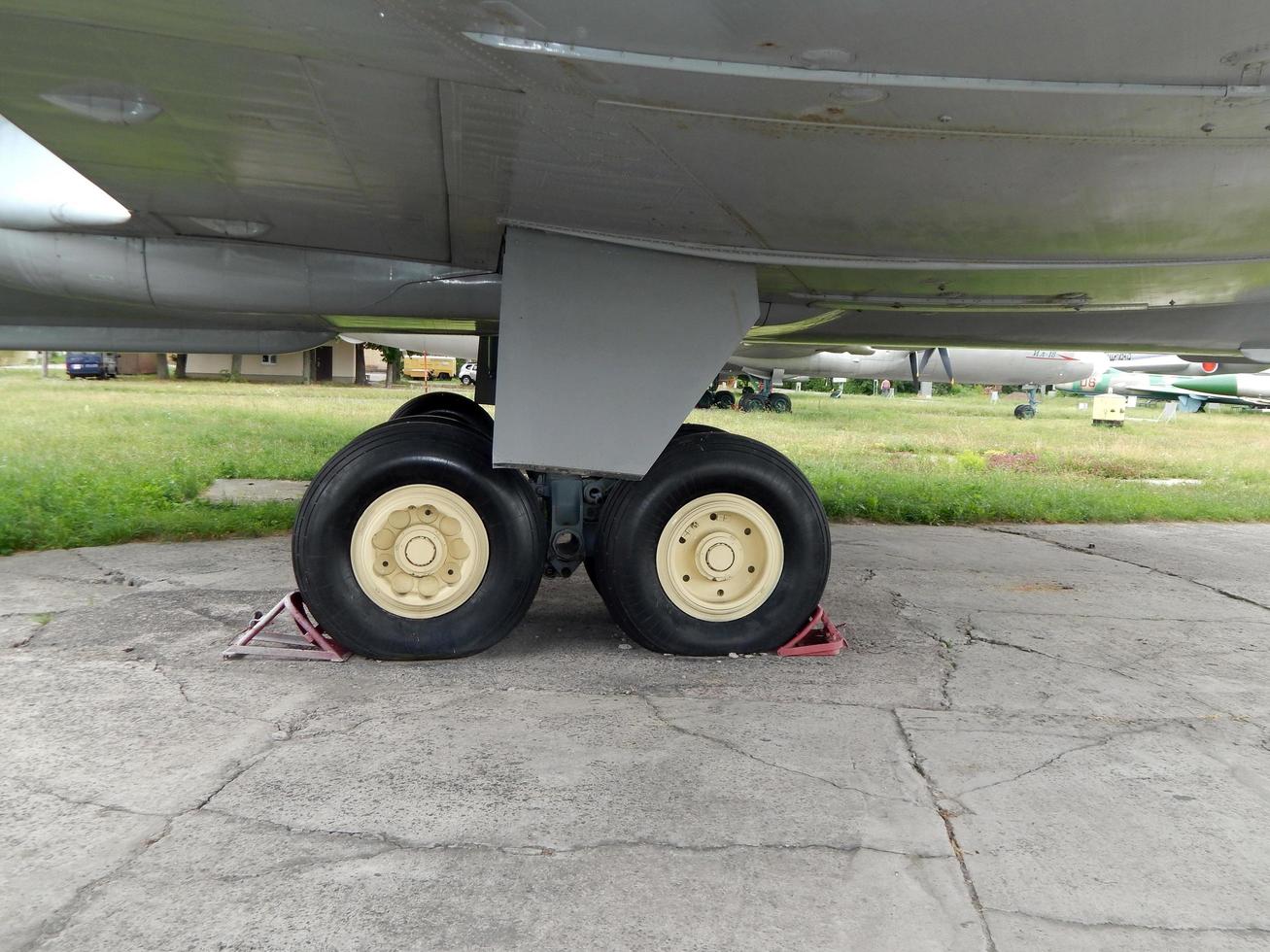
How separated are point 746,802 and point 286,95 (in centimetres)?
245

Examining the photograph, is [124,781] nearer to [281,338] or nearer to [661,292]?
[661,292]

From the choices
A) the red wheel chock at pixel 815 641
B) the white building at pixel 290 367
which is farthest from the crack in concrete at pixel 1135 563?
the white building at pixel 290 367

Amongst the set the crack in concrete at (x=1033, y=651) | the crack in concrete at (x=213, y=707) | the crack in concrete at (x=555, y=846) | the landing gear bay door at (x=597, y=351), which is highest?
the landing gear bay door at (x=597, y=351)

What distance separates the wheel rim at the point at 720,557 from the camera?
3902 millimetres

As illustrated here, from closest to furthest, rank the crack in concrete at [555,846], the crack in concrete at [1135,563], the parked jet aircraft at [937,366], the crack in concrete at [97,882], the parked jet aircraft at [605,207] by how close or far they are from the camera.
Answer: the crack in concrete at [97,882] → the crack in concrete at [555,846] → the parked jet aircraft at [605,207] → the crack in concrete at [1135,563] → the parked jet aircraft at [937,366]

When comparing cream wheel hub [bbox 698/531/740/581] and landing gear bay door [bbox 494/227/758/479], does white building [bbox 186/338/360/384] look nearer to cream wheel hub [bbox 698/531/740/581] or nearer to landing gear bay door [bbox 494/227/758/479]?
landing gear bay door [bbox 494/227/758/479]

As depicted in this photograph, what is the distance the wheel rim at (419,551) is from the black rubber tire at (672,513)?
549mm

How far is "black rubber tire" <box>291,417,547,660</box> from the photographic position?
3.68m

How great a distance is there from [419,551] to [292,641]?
0.66 meters

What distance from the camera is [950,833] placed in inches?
95.6

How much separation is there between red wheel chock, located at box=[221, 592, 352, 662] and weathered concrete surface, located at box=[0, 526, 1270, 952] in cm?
7

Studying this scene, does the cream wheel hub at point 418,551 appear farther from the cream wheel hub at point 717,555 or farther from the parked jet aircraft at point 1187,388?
the parked jet aircraft at point 1187,388

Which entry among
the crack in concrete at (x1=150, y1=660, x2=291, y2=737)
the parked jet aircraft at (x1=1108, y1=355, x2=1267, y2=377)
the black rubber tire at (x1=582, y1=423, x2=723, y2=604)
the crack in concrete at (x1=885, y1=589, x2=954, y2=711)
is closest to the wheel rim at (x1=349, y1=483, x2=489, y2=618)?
the black rubber tire at (x1=582, y1=423, x2=723, y2=604)

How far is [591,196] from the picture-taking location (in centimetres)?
346
